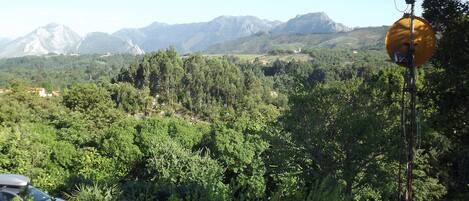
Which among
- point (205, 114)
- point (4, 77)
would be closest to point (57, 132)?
point (205, 114)

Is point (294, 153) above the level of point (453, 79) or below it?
below

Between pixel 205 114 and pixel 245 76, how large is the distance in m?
19.9

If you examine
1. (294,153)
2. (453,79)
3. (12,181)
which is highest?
(453,79)

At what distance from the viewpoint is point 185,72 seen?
103125 millimetres

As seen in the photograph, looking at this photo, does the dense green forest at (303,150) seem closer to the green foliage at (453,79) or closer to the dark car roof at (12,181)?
the green foliage at (453,79)

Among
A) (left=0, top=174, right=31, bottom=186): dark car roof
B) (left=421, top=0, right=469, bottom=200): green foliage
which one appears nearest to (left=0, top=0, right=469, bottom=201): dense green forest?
(left=421, top=0, right=469, bottom=200): green foliage

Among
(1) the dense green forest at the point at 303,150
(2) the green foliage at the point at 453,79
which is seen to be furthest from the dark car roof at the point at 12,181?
(2) the green foliage at the point at 453,79

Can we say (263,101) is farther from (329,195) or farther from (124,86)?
(329,195)

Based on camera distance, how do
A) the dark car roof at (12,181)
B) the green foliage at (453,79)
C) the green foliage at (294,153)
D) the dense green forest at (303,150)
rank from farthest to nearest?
1. the green foliage at (453,79)
2. the dark car roof at (12,181)
3. the dense green forest at (303,150)
4. the green foliage at (294,153)

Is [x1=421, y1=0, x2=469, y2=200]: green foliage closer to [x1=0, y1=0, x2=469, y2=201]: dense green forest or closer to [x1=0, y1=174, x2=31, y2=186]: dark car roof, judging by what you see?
[x1=0, y1=0, x2=469, y2=201]: dense green forest

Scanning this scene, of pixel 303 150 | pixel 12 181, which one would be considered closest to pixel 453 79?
pixel 303 150

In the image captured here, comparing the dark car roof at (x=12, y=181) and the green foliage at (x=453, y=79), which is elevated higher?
the green foliage at (x=453, y=79)

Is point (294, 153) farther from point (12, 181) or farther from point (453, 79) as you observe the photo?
point (12, 181)

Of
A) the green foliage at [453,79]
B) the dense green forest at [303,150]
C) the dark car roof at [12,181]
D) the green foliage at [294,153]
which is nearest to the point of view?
the green foliage at [294,153]
